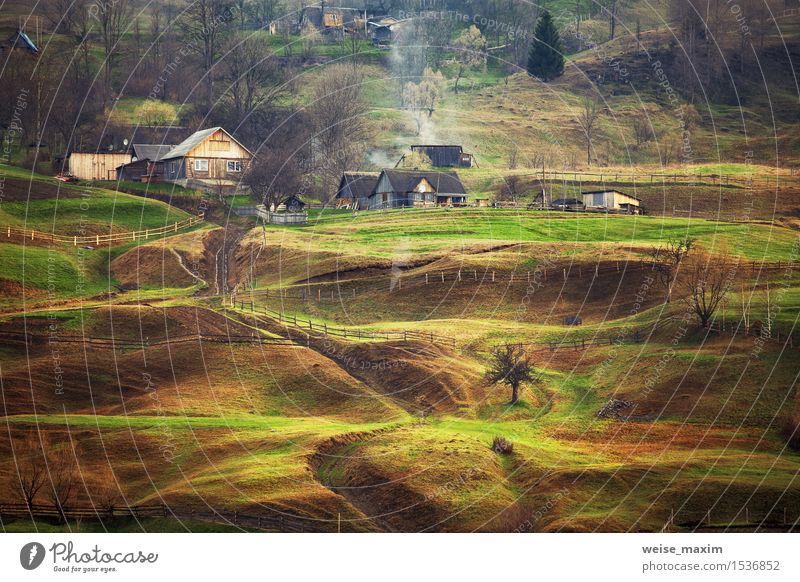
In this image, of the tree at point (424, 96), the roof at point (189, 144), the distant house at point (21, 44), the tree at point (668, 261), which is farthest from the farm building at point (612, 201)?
the distant house at point (21, 44)

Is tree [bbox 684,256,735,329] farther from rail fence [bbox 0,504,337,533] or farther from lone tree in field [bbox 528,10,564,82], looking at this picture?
lone tree in field [bbox 528,10,564,82]

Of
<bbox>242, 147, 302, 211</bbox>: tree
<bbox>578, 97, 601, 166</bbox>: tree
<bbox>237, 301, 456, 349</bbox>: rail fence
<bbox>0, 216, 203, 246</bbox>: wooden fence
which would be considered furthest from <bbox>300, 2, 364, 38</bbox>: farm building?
<bbox>237, 301, 456, 349</bbox>: rail fence

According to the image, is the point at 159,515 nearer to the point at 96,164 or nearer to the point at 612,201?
the point at 96,164

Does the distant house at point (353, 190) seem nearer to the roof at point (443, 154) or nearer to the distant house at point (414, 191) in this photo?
the distant house at point (414, 191)

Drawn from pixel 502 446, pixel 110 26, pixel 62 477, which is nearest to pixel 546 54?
pixel 110 26

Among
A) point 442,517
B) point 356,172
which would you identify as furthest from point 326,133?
point 442,517

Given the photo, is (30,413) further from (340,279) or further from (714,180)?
(714,180)
